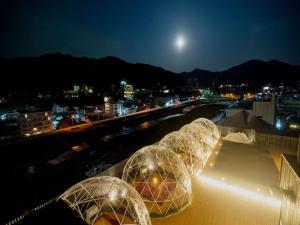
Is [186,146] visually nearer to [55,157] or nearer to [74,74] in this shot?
[55,157]

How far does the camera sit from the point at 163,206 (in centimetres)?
691

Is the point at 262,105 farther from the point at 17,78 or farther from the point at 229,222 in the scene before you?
the point at 17,78

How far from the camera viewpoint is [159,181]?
8938 mm

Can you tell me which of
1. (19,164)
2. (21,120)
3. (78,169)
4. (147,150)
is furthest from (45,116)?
(147,150)

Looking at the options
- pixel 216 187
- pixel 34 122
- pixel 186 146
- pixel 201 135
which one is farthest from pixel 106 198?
pixel 34 122

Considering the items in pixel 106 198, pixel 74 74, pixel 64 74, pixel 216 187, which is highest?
pixel 74 74

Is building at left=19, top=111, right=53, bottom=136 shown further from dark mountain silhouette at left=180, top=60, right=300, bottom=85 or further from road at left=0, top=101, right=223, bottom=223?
dark mountain silhouette at left=180, top=60, right=300, bottom=85

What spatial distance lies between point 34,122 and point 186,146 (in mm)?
29200

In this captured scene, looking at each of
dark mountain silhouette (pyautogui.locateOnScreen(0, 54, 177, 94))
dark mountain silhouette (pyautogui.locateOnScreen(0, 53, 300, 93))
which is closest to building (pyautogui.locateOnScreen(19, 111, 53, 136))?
dark mountain silhouette (pyautogui.locateOnScreen(0, 53, 300, 93))

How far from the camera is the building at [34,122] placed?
95.3ft

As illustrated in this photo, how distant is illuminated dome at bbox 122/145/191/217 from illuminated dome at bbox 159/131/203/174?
1.57 meters

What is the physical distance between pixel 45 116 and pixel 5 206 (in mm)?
20508

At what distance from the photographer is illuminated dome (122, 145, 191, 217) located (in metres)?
6.91

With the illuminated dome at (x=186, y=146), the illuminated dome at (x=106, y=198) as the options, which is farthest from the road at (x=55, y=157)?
the illuminated dome at (x=186, y=146)
